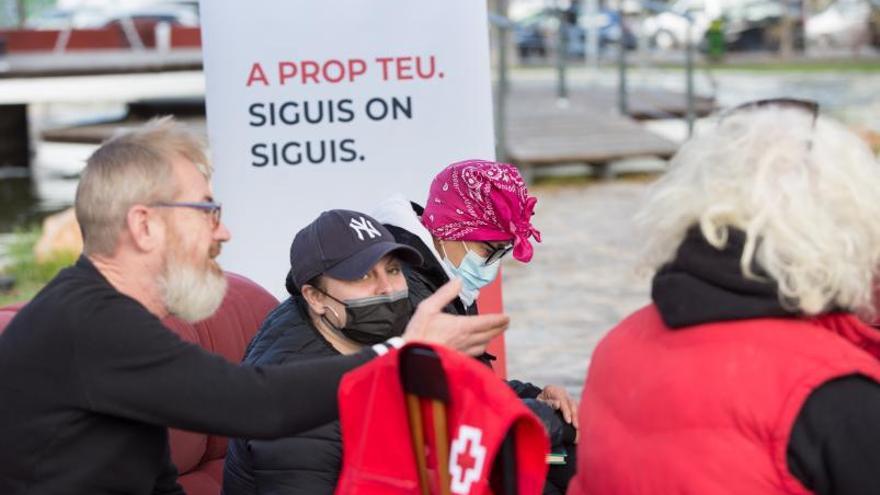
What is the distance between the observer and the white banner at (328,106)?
5059 mm

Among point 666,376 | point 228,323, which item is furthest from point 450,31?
point 666,376

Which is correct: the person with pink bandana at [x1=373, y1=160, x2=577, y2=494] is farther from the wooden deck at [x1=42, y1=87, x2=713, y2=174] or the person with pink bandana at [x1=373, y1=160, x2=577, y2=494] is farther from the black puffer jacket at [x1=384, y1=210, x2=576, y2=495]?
the wooden deck at [x1=42, y1=87, x2=713, y2=174]

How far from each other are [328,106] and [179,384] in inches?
110

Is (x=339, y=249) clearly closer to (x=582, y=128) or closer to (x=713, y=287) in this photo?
(x=713, y=287)

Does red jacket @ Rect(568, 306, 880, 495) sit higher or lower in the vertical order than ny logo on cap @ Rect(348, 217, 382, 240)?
lower

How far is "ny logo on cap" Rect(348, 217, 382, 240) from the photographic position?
3.20m

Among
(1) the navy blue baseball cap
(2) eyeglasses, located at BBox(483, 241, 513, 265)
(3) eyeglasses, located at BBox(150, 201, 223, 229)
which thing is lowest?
(2) eyeglasses, located at BBox(483, 241, 513, 265)

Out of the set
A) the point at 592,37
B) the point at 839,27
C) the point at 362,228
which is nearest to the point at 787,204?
the point at 362,228

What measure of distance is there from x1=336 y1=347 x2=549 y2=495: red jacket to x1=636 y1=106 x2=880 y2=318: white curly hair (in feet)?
1.20

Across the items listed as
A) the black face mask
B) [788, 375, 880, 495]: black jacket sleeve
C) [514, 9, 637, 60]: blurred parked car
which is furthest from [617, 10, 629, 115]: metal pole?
[788, 375, 880, 495]: black jacket sleeve

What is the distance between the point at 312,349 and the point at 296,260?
0.69 ft

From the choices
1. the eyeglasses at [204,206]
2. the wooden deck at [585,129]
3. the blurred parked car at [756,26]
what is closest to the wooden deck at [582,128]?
the wooden deck at [585,129]

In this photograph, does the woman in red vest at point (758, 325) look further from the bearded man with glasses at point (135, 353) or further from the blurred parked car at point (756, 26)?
the blurred parked car at point (756, 26)

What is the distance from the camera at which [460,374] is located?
2.41m
